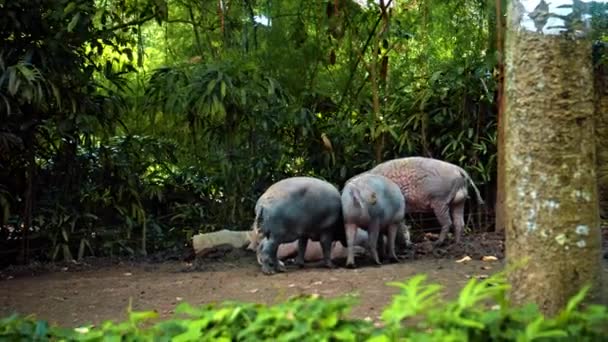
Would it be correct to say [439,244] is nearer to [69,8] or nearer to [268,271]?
[268,271]

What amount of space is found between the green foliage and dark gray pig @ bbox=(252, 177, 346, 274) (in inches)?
128

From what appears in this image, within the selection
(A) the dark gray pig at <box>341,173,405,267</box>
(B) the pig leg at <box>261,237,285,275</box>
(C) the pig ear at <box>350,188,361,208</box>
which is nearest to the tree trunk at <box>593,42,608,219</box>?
(A) the dark gray pig at <box>341,173,405,267</box>

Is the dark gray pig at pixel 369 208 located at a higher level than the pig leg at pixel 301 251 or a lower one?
higher

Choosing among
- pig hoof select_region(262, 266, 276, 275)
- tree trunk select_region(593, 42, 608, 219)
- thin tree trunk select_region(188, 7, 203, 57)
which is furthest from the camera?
thin tree trunk select_region(188, 7, 203, 57)

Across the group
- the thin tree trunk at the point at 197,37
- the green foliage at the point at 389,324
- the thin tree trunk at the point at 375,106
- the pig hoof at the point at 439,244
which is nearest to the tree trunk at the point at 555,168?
the green foliage at the point at 389,324

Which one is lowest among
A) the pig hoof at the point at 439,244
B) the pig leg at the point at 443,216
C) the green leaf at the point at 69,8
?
the pig hoof at the point at 439,244

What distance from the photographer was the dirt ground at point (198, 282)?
16.4ft

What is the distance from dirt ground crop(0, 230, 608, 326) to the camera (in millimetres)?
4996

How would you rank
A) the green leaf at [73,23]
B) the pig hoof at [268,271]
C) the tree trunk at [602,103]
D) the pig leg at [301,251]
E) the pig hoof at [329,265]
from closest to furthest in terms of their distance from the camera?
1. the pig hoof at [268,271]
2. the pig hoof at [329,265]
3. the pig leg at [301,251]
4. the green leaf at [73,23]
5. the tree trunk at [602,103]

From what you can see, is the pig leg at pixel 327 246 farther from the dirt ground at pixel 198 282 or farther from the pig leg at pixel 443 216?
the pig leg at pixel 443 216

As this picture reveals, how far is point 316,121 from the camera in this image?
28.1 ft

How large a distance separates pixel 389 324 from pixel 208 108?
4.95 meters

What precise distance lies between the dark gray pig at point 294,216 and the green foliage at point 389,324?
3.24 metres

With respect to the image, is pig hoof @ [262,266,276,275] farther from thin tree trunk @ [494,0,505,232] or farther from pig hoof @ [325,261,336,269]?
thin tree trunk @ [494,0,505,232]
